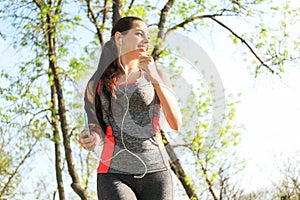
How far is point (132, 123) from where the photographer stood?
2051 mm

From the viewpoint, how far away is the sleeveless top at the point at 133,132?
6.60 feet

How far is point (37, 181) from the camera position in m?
11.8

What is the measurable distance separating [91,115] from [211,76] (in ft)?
2.13

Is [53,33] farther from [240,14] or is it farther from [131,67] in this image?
[131,67]

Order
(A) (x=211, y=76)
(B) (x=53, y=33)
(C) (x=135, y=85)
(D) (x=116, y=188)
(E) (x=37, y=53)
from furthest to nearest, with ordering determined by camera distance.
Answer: (E) (x=37, y=53) < (B) (x=53, y=33) < (A) (x=211, y=76) < (C) (x=135, y=85) < (D) (x=116, y=188)

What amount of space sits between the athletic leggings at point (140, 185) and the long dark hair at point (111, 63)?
318mm

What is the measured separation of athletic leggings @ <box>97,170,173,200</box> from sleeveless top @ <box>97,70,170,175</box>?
3 centimetres

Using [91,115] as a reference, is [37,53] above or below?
above

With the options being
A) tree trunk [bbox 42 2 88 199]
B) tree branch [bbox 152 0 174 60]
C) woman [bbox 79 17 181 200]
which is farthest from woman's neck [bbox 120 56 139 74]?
tree trunk [bbox 42 2 88 199]

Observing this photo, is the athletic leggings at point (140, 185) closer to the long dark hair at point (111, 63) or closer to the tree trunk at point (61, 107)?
the long dark hair at point (111, 63)

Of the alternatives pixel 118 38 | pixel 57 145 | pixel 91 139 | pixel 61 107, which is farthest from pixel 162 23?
pixel 91 139

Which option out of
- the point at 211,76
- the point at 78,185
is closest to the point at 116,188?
the point at 211,76

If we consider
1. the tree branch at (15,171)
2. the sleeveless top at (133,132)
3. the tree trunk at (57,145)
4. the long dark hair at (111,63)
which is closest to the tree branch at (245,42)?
the tree trunk at (57,145)

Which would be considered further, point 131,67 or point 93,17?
point 93,17
